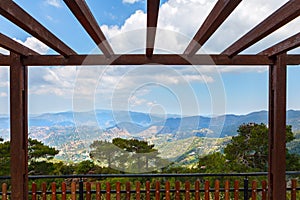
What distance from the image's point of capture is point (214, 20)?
233 cm

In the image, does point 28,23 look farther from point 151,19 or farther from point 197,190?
point 197,190

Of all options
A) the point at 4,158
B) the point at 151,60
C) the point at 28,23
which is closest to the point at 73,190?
the point at 151,60

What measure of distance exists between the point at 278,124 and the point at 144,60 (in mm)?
1480

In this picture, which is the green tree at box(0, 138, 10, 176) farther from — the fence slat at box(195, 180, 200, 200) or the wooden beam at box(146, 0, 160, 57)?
the wooden beam at box(146, 0, 160, 57)

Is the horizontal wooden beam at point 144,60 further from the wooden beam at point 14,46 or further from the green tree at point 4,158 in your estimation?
the green tree at point 4,158

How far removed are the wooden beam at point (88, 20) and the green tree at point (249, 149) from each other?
360 cm

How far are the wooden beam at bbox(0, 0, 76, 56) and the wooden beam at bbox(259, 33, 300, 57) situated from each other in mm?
1923

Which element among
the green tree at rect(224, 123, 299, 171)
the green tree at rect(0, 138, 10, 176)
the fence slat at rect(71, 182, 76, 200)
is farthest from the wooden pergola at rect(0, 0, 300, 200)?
the green tree at rect(0, 138, 10, 176)

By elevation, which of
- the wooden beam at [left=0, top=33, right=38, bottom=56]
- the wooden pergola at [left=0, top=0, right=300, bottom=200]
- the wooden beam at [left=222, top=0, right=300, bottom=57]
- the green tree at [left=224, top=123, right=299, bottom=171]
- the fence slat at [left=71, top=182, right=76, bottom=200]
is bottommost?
the fence slat at [left=71, top=182, right=76, bottom=200]

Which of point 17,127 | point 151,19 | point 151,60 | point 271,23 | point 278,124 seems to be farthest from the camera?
point 151,60

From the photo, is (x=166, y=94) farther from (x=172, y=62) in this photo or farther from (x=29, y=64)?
(x=29, y=64)

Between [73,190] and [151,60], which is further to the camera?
[73,190]

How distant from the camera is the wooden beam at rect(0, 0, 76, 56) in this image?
206 centimetres

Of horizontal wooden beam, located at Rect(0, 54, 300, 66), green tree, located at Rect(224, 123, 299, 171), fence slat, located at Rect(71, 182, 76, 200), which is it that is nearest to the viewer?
horizontal wooden beam, located at Rect(0, 54, 300, 66)
